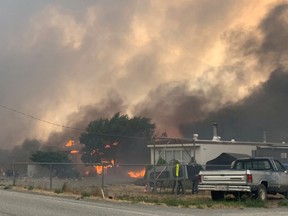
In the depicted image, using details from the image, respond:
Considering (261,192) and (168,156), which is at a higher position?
(168,156)

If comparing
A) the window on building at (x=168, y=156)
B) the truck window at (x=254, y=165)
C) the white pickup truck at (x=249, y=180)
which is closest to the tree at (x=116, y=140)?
the window on building at (x=168, y=156)

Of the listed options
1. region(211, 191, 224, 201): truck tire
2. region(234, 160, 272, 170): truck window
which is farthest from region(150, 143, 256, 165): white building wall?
region(211, 191, 224, 201): truck tire

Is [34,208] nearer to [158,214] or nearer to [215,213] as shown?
[158,214]

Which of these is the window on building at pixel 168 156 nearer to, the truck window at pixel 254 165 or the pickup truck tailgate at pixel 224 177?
the truck window at pixel 254 165

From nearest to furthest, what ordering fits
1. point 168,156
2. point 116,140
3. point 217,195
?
point 217,195 → point 168,156 → point 116,140

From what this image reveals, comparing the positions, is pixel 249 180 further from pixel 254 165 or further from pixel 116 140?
pixel 116 140

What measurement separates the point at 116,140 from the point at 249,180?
47.5 m

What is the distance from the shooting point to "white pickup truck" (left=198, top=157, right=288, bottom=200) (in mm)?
14789

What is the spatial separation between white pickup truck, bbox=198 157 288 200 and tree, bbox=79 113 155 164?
139 feet

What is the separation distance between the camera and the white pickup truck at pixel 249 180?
1479 centimetres

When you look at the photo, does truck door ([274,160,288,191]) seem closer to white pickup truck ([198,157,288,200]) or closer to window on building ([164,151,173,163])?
white pickup truck ([198,157,288,200])

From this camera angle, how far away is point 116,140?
202 ft

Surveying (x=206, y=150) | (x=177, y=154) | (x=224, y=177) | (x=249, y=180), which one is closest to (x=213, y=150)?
(x=206, y=150)

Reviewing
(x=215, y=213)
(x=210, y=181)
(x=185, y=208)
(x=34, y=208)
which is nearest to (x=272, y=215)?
(x=215, y=213)
